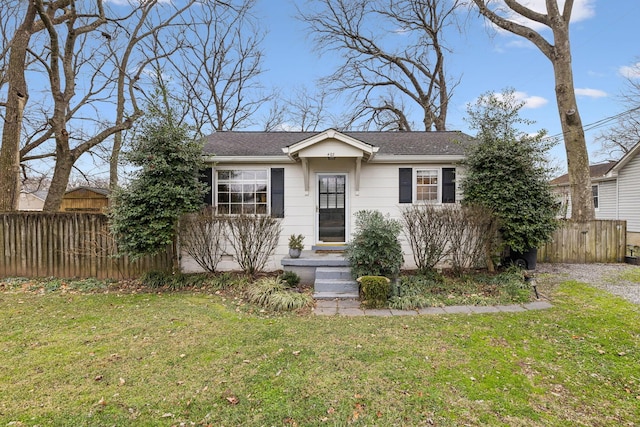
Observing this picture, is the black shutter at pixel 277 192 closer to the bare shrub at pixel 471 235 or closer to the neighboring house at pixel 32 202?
the bare shrub at pixel 471 235

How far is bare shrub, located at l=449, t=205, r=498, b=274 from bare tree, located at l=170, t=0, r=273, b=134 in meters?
17.4

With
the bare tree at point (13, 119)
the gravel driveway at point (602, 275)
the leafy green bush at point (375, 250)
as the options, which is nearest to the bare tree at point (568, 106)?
the gravel driveway at point (602, 275)

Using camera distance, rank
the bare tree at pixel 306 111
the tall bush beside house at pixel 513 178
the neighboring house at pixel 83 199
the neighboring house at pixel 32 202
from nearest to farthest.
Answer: the tall bush beside house at pixel 513 178 < the neighboring house at pixel 83 199 < the bare tree at pixel 306 111 < the neighboring house at pixel 32 202

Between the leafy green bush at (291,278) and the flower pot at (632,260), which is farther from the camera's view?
the flower pot at (632,260)

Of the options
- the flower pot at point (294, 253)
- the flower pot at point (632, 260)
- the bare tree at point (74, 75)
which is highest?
the bare tree at point (74, 75)

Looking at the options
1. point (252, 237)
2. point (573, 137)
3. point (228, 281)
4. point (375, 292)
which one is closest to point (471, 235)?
point (375, 292)

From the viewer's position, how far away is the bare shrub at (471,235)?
6539 millimetres

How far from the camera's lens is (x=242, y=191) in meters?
7.88

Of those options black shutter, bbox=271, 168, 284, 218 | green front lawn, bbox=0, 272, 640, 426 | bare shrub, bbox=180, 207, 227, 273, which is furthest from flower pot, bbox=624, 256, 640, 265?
bare shrub, bbox=180, 207, 227, 273

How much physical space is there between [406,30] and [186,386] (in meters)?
21.2

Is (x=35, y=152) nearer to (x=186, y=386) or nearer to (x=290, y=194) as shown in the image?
(x=290, y=194)

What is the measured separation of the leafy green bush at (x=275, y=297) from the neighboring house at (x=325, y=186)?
1819mm

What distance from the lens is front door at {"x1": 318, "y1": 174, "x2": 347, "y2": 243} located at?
8.03 meters

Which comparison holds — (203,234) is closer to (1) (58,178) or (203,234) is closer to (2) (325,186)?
(2) (325,186)
